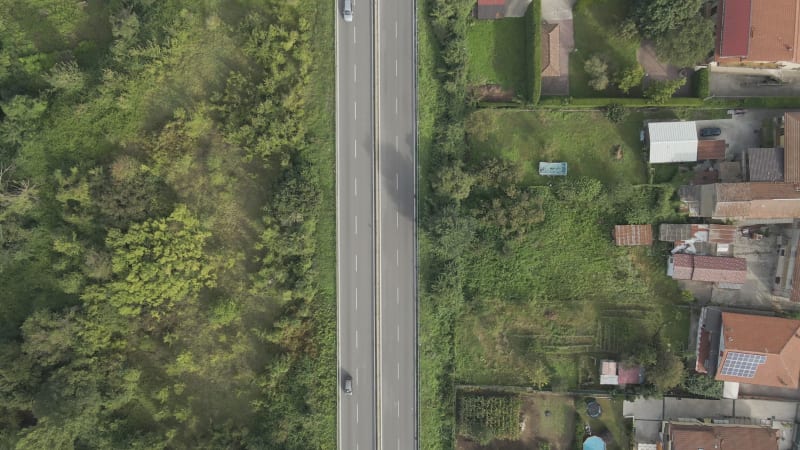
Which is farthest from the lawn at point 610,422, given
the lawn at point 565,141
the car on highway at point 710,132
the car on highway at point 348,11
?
the car on highway at point 348,11

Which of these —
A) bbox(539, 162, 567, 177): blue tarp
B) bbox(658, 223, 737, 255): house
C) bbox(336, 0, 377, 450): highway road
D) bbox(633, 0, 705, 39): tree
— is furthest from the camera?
bbox(336, 0, 377, 450): highway road

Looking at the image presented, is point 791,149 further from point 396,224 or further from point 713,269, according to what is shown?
point 396,224

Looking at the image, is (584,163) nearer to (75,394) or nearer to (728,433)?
(728,433)

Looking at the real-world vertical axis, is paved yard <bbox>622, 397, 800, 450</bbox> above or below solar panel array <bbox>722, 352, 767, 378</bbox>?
below

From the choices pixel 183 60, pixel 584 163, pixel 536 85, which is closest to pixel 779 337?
pixel 584 163

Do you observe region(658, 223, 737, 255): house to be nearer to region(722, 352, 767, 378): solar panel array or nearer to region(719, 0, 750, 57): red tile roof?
region(722, 352, 767, 378): solar panel array

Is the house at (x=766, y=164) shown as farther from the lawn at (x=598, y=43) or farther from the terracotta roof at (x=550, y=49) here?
the terracotta roof at (x=550, y=49)

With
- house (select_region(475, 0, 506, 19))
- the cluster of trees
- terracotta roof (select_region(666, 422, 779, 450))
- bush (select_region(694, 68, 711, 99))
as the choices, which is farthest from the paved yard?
house (select_region(475, 0, 506, 19))
